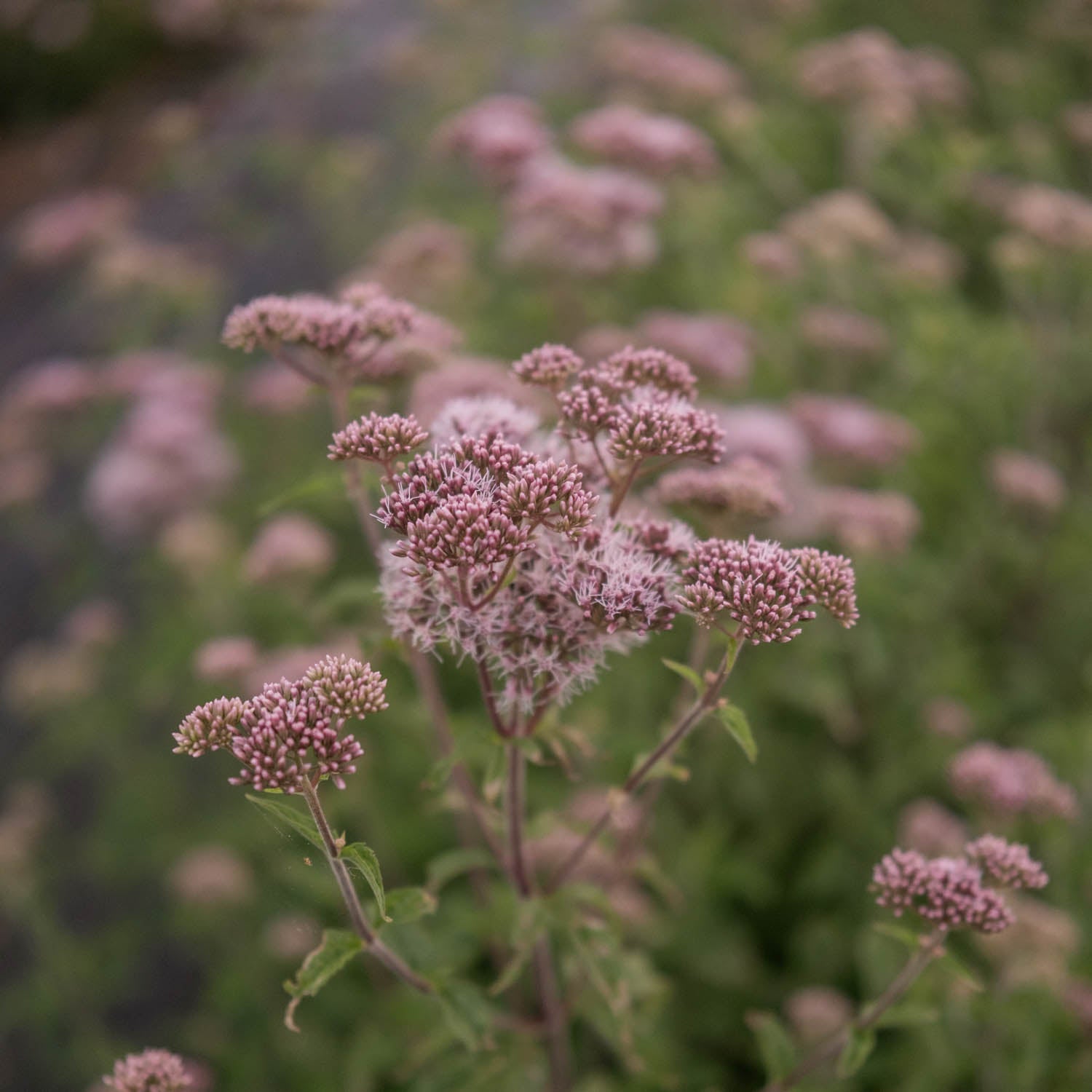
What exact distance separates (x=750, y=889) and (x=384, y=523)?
2.61 meters

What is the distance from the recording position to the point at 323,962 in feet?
5.28

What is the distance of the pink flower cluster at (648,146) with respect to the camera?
4426 mm

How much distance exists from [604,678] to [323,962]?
7.49 feet

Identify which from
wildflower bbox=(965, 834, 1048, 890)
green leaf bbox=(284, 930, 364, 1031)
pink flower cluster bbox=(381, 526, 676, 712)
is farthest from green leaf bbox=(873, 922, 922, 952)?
green leaf bbox=(284, 930, 364, 1031)

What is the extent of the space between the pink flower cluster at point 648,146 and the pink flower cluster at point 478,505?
3.32 metres

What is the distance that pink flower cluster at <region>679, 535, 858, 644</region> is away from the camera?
5.06 feet

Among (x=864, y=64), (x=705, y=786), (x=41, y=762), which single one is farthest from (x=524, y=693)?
(x=864, y=64)

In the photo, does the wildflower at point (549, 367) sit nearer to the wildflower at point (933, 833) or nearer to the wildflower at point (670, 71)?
the wildflower at point (933, 833)

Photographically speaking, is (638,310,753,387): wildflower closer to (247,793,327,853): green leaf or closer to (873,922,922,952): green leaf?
(873,922,922,952): green leaf

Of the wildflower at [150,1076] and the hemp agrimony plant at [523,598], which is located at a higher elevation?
the hemp agrimony plant at [523,598]

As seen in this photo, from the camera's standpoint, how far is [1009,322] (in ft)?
17.9

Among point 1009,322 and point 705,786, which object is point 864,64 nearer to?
point 1009,322

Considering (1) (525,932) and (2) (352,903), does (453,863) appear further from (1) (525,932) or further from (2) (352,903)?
(2) (352,903)

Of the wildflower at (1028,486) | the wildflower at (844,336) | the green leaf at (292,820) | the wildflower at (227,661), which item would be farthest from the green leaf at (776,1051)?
the wildflower at (844,336)
